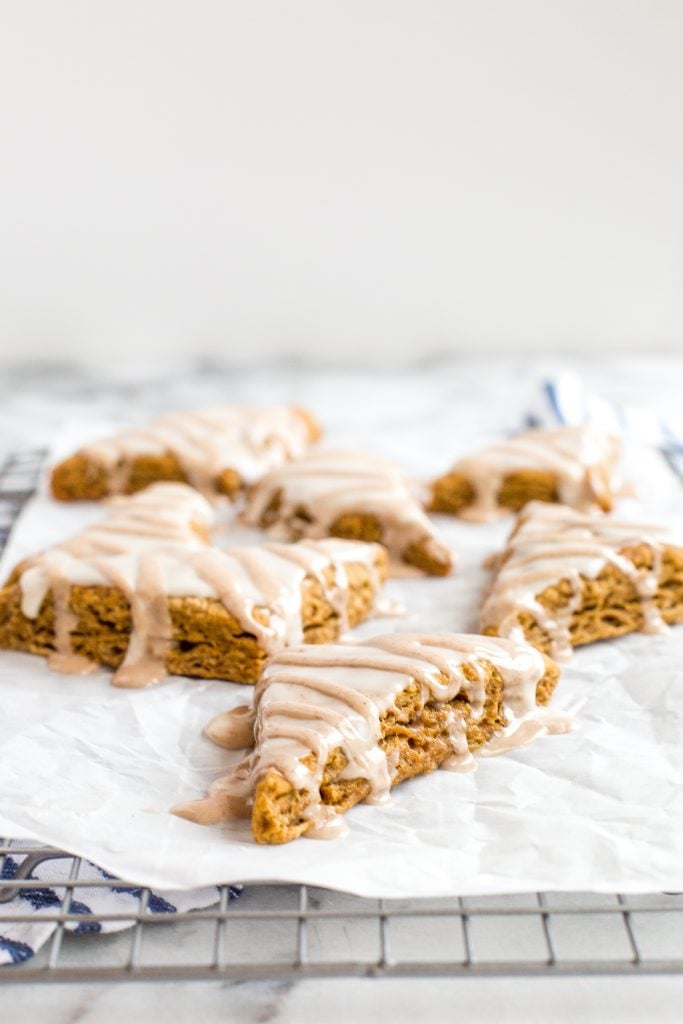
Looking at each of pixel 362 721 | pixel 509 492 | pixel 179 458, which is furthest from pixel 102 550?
pixel 509 492

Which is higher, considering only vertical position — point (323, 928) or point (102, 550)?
point (102, 550)

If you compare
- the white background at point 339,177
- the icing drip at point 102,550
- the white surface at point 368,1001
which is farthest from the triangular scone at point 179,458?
the white surface at point 368,1001

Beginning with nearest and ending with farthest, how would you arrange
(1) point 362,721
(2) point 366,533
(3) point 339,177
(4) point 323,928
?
(4) point 323,928 → (1) point 362,721 → (2) point 366,533 → (3) point 339,177

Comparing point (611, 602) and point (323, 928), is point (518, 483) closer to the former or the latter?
point (611, 602)

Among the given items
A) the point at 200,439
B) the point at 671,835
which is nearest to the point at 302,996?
the point at 671,835

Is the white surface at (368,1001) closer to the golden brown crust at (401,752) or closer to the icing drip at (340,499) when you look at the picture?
the golden brown crust at (401,752)

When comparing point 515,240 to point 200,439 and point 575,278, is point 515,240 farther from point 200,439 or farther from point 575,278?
point 200,439

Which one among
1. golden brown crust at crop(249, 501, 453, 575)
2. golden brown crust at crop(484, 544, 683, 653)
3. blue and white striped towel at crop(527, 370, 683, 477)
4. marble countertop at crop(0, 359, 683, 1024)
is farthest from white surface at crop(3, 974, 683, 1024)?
blue and white striped towel at crop(527, 370, 683, 477)
